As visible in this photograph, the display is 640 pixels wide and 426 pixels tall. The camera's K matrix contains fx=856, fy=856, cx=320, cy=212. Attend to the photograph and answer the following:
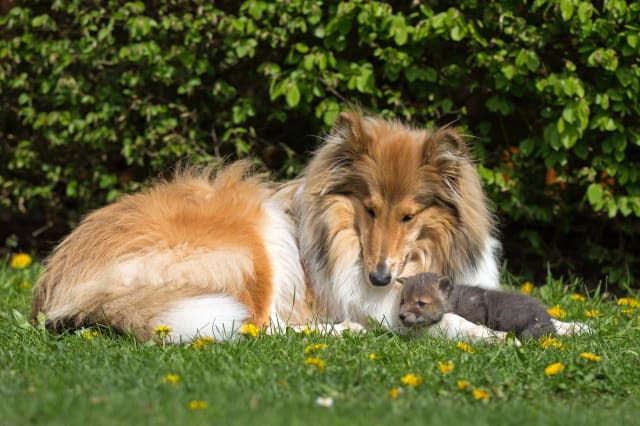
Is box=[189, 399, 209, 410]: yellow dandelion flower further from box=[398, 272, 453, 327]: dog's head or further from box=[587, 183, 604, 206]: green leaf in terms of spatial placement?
box=[587, 183, 604, 206]: green leaf

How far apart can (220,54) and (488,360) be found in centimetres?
391

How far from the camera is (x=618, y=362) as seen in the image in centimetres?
404

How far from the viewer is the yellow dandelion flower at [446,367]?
381 centimetres

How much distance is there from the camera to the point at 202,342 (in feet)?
14.0

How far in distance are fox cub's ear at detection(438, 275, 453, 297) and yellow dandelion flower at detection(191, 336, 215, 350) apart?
1287 millimetres

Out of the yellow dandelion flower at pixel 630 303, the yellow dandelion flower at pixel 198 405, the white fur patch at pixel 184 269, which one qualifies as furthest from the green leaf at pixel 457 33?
the yellow dandelion flower at pixel 198 405

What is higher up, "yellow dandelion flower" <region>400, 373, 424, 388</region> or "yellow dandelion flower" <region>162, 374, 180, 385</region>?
"yellow dandelion flower" <region>400, 373, 424, 388</region>

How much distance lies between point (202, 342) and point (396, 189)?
4.52 feet

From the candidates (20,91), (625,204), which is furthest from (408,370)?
(20,91)

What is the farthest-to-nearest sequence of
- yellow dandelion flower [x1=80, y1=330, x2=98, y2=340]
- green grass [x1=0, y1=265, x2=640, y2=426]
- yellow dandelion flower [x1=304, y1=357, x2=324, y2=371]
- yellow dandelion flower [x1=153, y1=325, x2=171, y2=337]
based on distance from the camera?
yellow dandelion flower [x1=80, y1=330, x2=98, y2=340]
yellow dandelion flower [x1=153, y1=325, x2=171, y2=337]
yellow dandelion flower [x1=304, y1=357, x2=324, y2=371]
green grass [x1=0, y1=265, x2=640, y2=426]

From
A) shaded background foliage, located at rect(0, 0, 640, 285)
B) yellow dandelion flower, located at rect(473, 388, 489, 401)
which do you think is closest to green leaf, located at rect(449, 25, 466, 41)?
shaded background foliage, located at rect(0, 0, 640, 285)

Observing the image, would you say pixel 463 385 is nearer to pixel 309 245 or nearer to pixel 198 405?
pixel 198 405

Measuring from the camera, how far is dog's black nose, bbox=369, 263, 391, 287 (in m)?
4.66

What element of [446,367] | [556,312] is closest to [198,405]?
[446,367]
